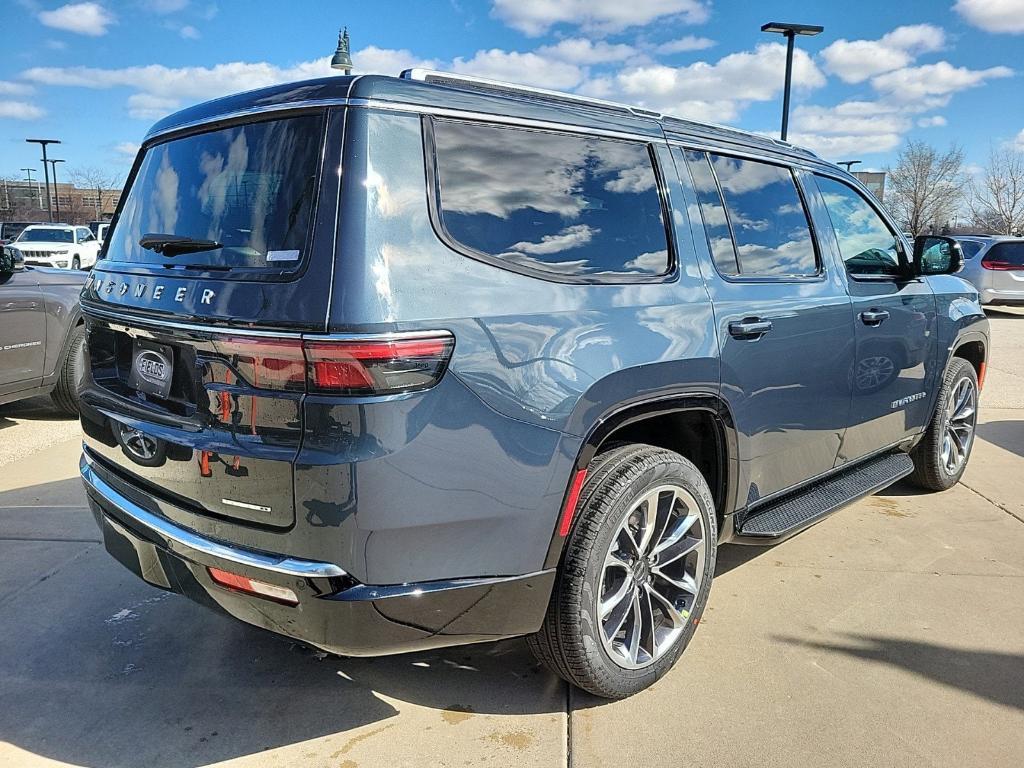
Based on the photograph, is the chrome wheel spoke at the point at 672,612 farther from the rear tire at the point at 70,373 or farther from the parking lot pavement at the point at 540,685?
the rear tire at the point at 70,373

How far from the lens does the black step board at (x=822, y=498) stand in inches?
127

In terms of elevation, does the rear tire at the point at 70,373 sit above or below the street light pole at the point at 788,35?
below

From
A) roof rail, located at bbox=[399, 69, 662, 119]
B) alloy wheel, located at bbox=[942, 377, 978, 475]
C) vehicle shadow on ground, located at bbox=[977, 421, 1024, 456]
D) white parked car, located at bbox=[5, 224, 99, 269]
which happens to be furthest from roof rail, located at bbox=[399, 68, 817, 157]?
white parked car, located at bbox=[5, 224, 99, 269]

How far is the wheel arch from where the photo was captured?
8.61ft

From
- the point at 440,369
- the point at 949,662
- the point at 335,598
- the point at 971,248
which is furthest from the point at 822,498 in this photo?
the point at 971,248

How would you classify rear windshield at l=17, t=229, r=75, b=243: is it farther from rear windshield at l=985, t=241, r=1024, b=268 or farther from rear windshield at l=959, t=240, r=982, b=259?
rear windshield at l=985, t=241, r=1024, b=268

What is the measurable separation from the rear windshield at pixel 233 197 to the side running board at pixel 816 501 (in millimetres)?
2061

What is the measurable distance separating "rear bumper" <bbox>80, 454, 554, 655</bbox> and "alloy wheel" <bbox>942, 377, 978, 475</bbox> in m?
3.53

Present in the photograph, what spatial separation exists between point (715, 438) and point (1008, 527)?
100 inches

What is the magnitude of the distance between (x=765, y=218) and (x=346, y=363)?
82.5 inches

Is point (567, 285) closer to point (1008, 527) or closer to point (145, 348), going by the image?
point (145, 348)

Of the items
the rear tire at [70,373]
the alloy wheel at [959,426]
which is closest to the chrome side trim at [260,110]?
the alloy wheel at [959,426]

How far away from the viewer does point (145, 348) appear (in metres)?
2.47

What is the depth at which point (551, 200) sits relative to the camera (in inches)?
98.6
